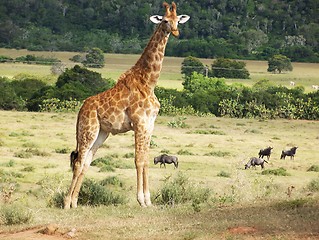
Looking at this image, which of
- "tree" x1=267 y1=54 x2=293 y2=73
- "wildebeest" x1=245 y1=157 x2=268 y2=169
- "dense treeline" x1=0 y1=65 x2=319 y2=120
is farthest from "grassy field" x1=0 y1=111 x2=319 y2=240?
"tree" x1=267 y1=54 x2=293 y2=73

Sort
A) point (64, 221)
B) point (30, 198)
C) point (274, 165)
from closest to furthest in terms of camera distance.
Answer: point (64, 221) < point (30, 198) < point (274, 165)

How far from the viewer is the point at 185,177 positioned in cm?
1377

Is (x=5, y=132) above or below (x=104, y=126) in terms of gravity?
below

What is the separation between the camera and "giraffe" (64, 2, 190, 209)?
13.2m

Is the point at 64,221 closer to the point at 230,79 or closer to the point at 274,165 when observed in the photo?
the point at 274,165

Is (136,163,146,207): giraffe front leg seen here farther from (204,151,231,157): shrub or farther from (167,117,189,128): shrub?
(167,117,189,128): shrub

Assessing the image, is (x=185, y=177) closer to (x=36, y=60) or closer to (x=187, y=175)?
(x=187, y=175)

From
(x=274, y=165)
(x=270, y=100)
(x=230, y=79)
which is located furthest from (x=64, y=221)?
(x=230, y=79)

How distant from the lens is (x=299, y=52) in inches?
4884

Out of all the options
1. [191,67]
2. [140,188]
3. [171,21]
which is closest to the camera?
[140,188]

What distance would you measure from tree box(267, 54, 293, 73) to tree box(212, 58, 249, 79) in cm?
864

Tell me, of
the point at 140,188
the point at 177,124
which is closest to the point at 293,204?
the point at 140,188

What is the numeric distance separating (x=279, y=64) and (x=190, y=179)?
287ft

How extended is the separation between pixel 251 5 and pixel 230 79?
45.9m
